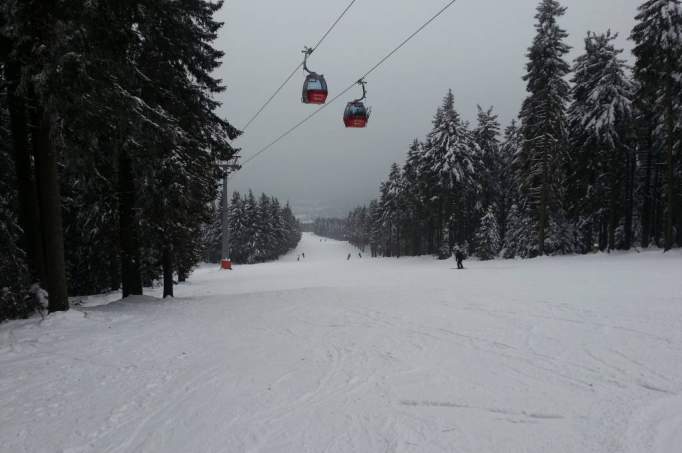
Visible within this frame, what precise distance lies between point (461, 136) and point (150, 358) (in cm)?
3568

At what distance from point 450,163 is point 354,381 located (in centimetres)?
3333

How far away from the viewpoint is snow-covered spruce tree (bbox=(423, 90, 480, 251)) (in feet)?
A: 115

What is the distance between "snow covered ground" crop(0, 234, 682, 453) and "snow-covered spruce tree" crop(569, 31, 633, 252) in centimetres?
2137

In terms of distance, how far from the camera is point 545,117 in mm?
25781

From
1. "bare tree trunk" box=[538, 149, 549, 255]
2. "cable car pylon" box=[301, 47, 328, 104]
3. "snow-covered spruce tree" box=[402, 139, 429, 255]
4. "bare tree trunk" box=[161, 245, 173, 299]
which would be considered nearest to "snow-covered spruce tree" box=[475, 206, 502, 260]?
"snow-covered spruce tree" box=[402, 139, 429, 255]

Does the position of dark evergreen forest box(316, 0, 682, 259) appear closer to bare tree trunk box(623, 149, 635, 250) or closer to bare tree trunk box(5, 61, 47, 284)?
bare tree trunk box(623, 149, 635, 250)

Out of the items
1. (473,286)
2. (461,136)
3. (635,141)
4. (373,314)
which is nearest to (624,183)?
(635,141)

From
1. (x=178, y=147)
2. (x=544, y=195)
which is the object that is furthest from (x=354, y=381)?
(x=544, y=195)

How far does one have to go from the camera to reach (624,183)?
2833 centimetres

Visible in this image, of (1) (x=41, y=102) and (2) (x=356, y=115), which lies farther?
(2) (x=356, y=115)

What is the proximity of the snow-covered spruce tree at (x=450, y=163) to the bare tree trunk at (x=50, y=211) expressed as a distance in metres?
31.9

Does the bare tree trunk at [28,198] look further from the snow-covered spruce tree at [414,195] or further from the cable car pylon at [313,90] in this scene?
the snow-covered spruce tree at [414,195]

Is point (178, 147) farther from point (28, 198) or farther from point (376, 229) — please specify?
point (376, 229)

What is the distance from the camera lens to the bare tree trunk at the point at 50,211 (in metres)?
7.86
